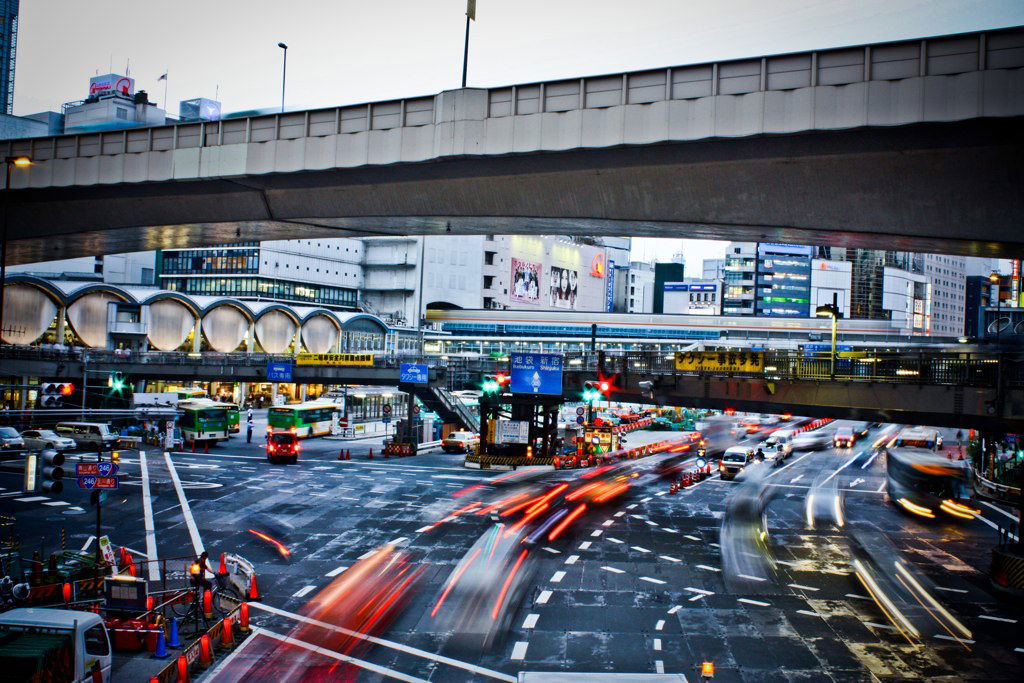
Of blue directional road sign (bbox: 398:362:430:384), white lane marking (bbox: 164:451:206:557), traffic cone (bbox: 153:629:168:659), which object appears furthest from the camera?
blue directional road sign (bbox: 398:362:430:384)

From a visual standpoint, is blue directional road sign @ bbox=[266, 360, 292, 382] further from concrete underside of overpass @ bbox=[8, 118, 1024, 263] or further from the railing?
the railing

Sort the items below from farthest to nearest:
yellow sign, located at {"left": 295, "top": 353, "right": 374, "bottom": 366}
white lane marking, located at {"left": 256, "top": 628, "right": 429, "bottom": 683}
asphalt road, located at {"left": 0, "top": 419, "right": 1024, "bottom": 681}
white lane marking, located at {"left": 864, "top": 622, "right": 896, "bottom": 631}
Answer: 1. yellow sign, located at {"left": 295, "top": 353, "right": 374, "bottom": 366}
2. white lane marking, located at {"left": 864, "top": 622, "right": 896, "bottom": 631}
3. asphalt road, located at {"left": 0, "top": 419, "right": 1024, "bottom": 681}
4. white lane marking, located at {"left": 256, "top": 628, "right": 429, "bottom": 683}

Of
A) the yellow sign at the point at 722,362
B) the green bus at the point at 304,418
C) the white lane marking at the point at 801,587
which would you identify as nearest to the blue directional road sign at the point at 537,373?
the yellow sign at the point at 722,362

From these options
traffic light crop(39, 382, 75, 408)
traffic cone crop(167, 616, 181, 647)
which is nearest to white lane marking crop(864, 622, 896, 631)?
traffic cone crop(167, 616, 181, 647)

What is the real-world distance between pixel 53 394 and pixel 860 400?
5153 centimetres

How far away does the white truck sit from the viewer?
11984 mm

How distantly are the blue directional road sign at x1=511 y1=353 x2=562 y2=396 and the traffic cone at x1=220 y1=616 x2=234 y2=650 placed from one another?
31.2m

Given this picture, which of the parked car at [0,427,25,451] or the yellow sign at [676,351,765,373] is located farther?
the parked car at [0,427,25,451]

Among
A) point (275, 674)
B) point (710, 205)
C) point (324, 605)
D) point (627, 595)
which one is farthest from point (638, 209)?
point (275, 674)

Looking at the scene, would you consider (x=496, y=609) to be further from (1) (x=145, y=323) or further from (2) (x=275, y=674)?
(1) (x=145, y=323)

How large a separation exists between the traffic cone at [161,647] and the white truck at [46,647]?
2.05 m

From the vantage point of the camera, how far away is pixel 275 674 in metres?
15.9

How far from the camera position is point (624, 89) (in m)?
24.1

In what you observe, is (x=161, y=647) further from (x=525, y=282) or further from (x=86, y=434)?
(x=525, y=282)
